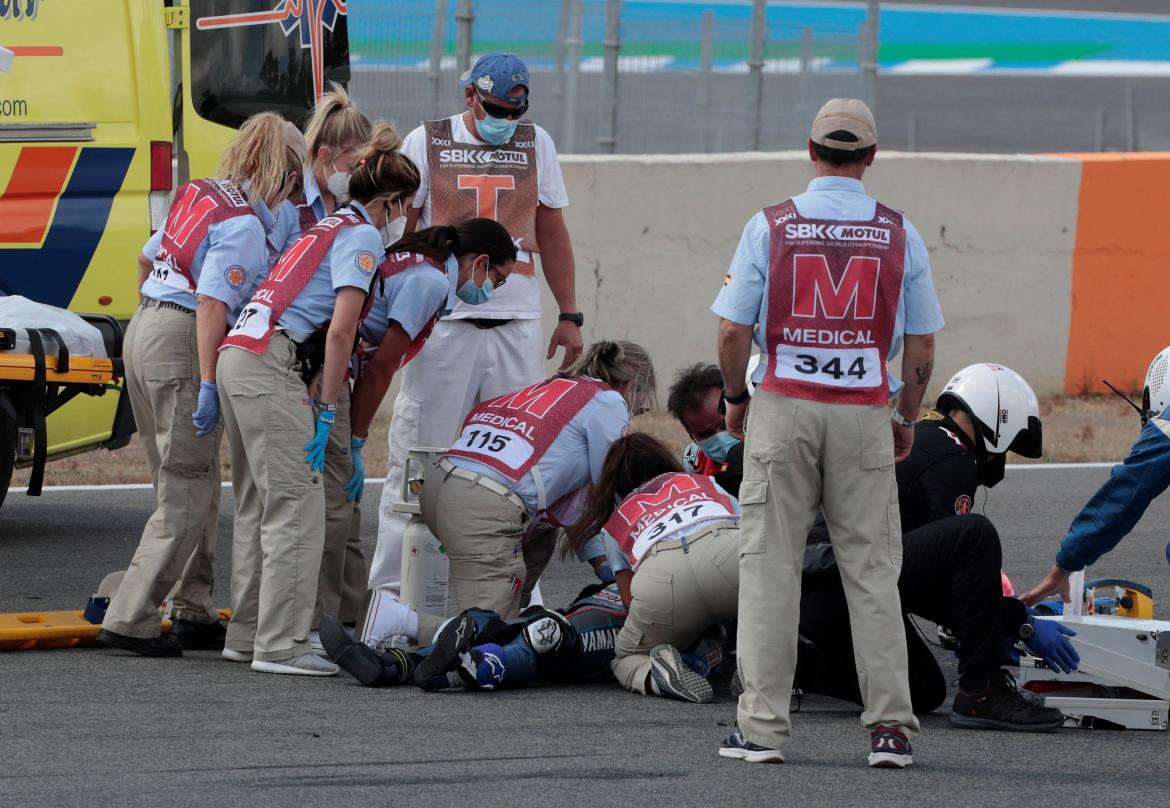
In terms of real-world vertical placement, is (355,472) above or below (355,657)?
above

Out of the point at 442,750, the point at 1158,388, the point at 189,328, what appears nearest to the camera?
the point at 442,750

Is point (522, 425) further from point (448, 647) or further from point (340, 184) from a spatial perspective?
point (340, 184)

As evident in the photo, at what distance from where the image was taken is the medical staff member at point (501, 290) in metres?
6.80

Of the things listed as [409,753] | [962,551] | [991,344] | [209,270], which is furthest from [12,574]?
[991,344]

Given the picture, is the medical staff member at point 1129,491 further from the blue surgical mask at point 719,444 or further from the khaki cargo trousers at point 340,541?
the khaki cargo trousers at point 340,541

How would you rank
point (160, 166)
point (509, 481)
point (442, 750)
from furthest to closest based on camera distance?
point (160, 166) < point (509, 481) < point (442, 750)

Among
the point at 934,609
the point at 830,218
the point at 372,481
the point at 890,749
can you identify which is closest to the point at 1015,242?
the point at 372,481

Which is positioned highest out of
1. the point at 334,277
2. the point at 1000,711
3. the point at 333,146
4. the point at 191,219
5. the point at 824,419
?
the point at 333,146

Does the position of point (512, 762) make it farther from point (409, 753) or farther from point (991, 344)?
point (991, 344)

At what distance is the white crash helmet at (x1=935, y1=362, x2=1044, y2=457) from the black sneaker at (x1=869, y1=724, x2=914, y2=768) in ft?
A: 4.66

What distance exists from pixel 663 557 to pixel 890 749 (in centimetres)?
112

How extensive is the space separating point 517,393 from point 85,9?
3249mm

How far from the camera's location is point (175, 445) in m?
6.09

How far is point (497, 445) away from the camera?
6082mm
